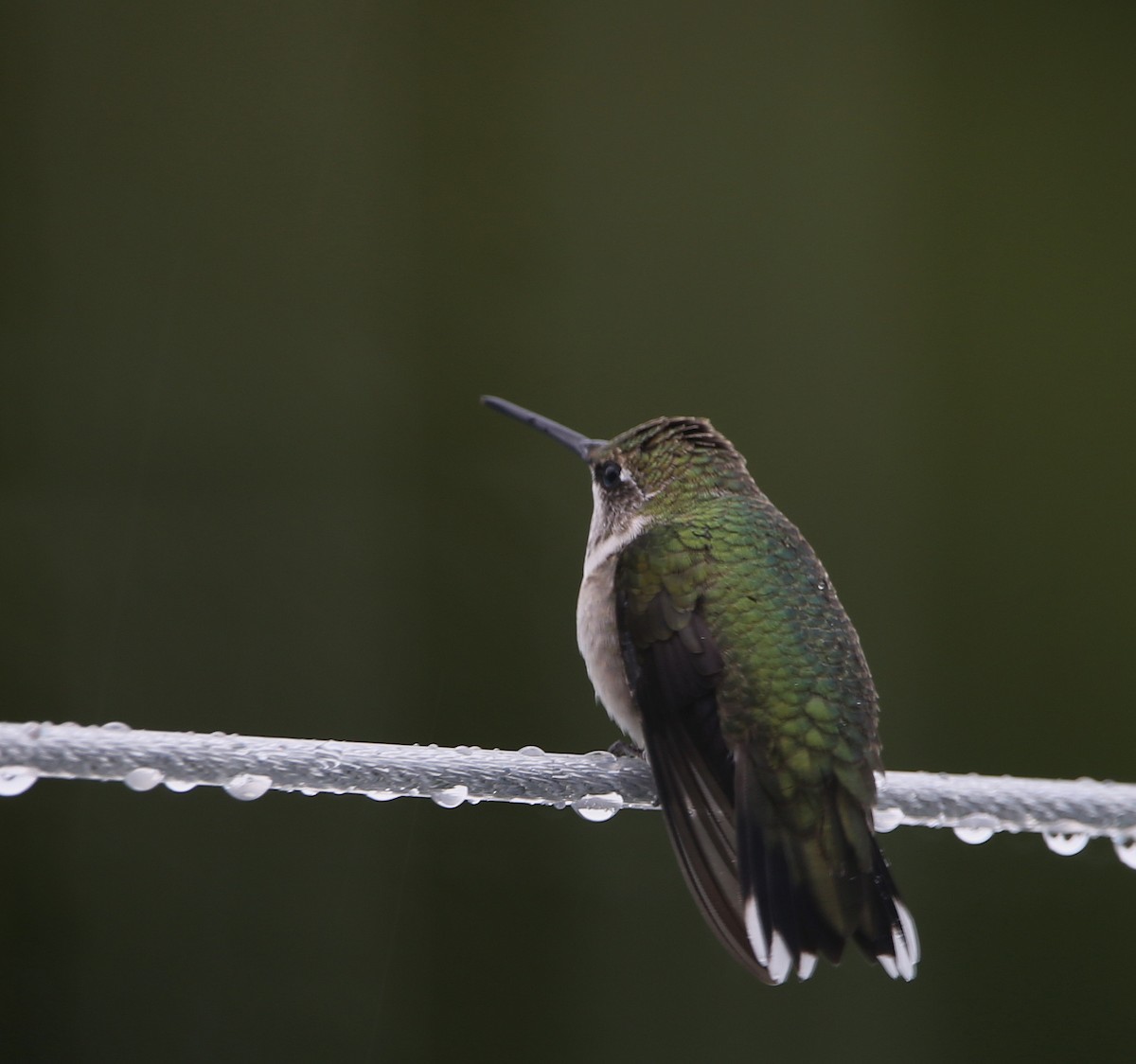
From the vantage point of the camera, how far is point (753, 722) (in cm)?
111

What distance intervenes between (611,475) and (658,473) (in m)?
0.07

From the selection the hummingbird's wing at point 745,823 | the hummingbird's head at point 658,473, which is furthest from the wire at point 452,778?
the hummingbird's head at point 658,473

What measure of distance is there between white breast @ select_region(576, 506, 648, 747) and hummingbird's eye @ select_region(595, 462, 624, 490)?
0.41ft

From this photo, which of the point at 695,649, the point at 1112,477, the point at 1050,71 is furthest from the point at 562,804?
the point at 1050,71

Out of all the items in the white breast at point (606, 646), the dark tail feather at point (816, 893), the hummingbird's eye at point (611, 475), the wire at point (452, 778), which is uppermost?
the hummingbird's eye at point (611, 475)

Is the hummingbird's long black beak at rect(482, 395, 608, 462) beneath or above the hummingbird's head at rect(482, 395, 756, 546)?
above

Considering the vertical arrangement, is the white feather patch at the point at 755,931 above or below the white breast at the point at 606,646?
below

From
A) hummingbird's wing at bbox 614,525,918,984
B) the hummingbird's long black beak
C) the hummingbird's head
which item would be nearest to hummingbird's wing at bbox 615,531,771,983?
hummingbird's wing at bbox 614,525,918,984

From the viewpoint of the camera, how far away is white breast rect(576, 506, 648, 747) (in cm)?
126

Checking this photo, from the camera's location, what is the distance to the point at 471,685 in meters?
2.62

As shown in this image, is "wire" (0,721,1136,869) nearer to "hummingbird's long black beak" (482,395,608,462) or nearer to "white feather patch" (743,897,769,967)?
"white feather patch" (743,897,769,967)

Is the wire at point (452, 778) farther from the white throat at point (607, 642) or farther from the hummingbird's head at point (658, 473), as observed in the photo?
the hummingbird's head at point (658, 473)

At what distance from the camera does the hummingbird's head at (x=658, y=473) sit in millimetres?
1423

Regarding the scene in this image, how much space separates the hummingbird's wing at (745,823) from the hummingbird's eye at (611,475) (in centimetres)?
31
